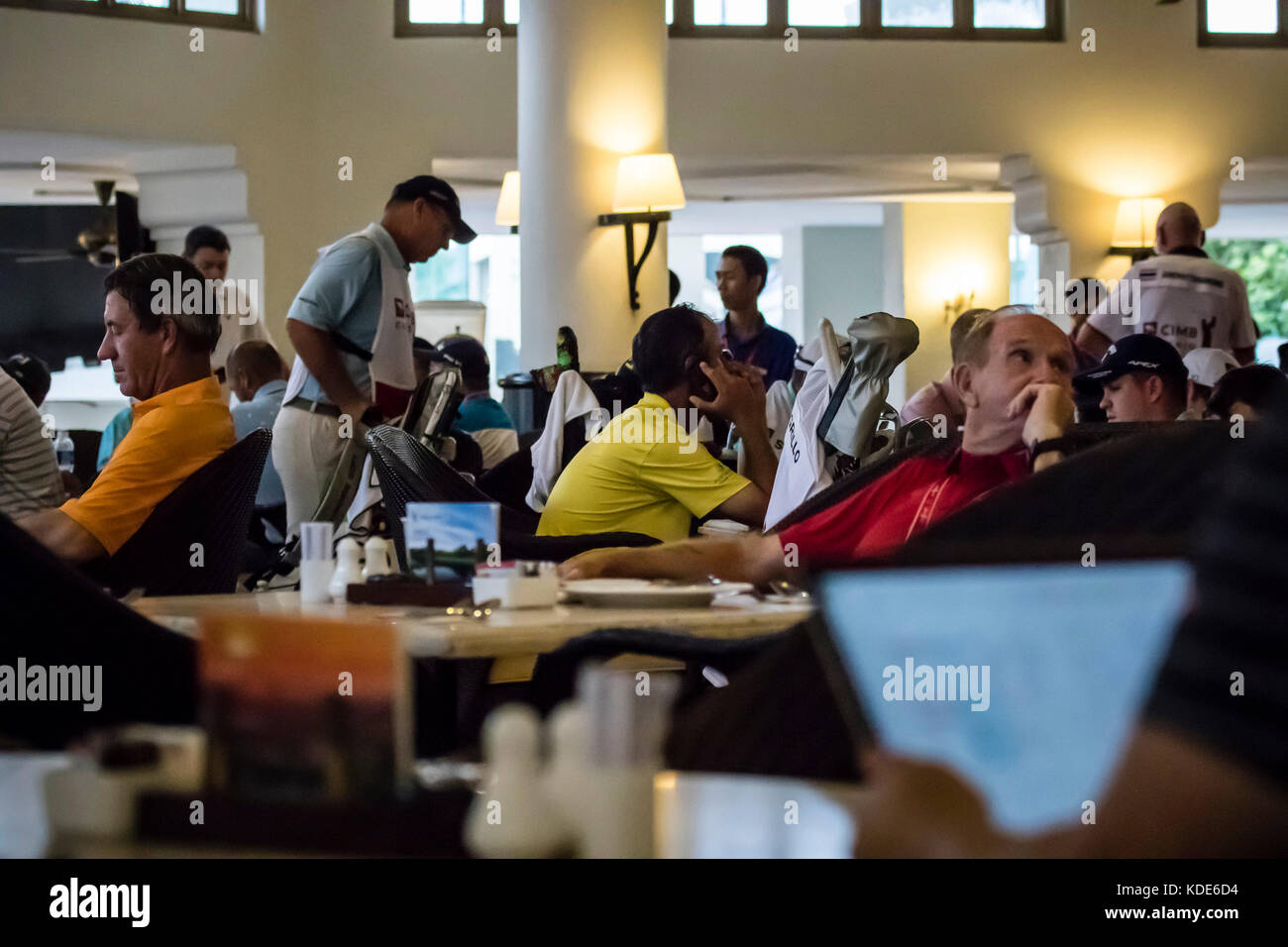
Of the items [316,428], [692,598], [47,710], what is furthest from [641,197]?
[47,710]

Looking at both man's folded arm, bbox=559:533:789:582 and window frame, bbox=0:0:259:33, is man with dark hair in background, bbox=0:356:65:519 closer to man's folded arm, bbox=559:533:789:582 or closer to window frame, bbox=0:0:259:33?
man's folded arm, bbox=559:533:789:582

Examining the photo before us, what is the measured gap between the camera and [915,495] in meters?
2.88

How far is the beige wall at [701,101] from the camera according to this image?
27.9ft

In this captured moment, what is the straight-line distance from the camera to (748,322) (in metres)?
6.42

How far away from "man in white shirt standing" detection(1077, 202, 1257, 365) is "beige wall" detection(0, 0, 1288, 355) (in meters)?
3.88

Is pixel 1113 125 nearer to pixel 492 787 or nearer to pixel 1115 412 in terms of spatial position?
pixel 1115 412

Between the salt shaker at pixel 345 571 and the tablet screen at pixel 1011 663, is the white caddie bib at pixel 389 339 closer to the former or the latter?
the salt shaker at pixel 345 571

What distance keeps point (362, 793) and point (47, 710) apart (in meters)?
0.51

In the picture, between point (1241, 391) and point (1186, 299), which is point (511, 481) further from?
point (1186, 299)

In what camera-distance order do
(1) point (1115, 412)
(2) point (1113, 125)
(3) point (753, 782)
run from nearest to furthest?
(3) point (753, 782) → (1) point (1115, 412) → (2) point (1113, 125)

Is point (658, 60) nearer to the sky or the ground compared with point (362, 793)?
nearer to the sky

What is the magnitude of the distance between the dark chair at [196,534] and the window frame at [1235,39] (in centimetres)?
820

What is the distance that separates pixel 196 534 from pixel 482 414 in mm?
3101

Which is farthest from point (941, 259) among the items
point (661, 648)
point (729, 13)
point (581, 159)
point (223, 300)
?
point (661, 648)
